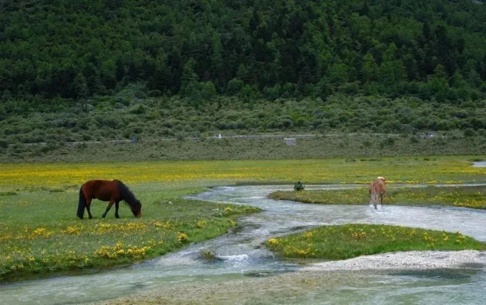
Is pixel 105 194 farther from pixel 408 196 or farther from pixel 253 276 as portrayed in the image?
pixel 408 196

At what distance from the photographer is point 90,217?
116 ft

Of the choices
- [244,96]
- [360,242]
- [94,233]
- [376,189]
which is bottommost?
[360,242]

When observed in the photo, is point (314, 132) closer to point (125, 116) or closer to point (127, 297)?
point (125, 116)

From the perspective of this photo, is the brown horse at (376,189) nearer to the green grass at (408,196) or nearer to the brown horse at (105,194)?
the green grass at (408,196)

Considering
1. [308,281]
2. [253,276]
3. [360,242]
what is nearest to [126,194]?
[360,242]

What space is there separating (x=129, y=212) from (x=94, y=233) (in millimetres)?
8861

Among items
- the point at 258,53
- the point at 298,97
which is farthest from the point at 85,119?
the point at 258,53

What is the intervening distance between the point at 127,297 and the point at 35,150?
94.4 meters

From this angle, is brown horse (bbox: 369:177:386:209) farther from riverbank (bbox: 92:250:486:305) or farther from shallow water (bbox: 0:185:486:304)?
riverbank (bbox: 92:250:486:305)

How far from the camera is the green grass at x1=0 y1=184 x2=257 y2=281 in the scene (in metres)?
25.4

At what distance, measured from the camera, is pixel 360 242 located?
1123 inches

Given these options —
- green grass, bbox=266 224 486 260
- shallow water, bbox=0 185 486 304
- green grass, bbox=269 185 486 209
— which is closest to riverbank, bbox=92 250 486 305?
shallow water, bbox=0 185 486 304

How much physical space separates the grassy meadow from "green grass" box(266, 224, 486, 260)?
483 cm

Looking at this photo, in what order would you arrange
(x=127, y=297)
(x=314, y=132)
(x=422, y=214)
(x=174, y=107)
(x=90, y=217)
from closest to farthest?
(x=127, y=297), (x=90, y=217), (x=422, y=214), (x=314, y=132), (x=174, y=107)
